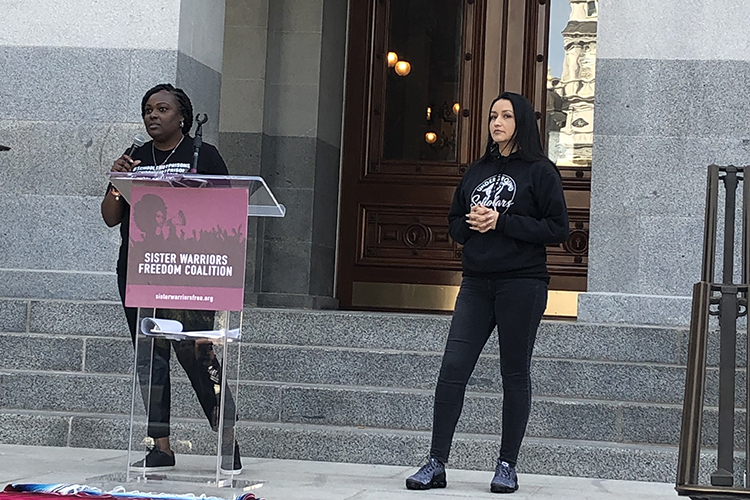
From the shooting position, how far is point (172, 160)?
18.2 feet

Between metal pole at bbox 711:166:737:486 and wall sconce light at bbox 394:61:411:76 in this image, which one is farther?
wall sconce light at bbox 394:61:411:76

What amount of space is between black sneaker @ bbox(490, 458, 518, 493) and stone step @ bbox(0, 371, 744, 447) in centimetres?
99

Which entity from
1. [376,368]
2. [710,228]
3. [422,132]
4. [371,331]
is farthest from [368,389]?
[422,132]

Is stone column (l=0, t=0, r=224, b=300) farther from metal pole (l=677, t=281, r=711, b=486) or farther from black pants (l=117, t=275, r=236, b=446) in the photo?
metal pole (l=677, t=281, r=711, b=486)

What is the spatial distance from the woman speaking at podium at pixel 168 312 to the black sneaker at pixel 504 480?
117 cm

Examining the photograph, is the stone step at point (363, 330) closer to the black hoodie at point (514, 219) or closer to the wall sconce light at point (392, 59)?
the black hoodie at point (514, 219)

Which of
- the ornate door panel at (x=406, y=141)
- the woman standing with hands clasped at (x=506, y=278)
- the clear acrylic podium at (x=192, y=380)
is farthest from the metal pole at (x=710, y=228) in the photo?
the ornate door panel at (x=406, y=141)

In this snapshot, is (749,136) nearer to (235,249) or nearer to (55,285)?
(235,249)

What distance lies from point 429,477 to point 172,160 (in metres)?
1.88

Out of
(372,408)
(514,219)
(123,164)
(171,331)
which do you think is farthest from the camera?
(372,408)

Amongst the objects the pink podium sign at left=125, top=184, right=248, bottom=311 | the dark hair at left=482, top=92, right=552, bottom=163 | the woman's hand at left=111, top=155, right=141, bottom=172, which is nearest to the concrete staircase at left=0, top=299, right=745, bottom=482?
the pink podium sign at left=125, top=184, right=248, bottom=311

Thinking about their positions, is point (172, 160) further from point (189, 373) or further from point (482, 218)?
point (482, 218)

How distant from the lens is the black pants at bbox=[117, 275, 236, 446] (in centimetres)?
500

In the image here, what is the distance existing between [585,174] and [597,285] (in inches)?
78.4
